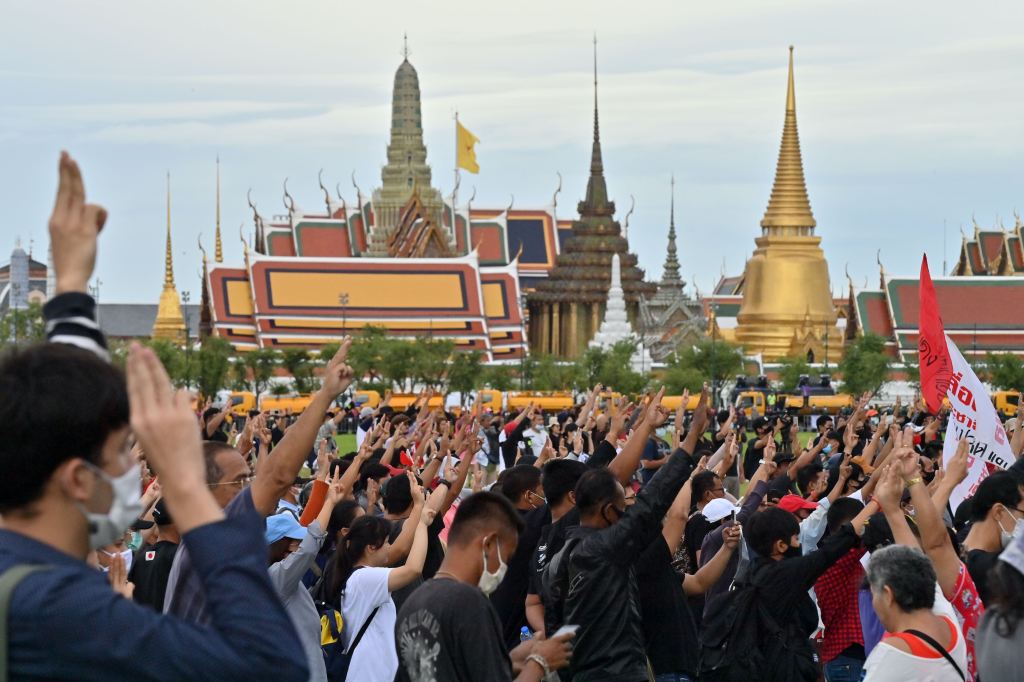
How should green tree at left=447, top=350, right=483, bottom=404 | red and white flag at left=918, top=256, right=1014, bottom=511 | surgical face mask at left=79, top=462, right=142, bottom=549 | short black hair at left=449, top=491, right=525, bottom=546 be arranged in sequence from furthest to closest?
green tree at left=447, top=350, right=483, bottom=404 < red and white flag at left=918, top=256, right=1014, bottom=511 < short black hair at left=449, top=491, right=525, bottom=546 < surgical face mask at left=79, top=462, right=142, bottom=549

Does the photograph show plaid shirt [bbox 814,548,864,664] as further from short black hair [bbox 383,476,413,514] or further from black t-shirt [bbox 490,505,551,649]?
short black hair [bbox 383,476,413,514]

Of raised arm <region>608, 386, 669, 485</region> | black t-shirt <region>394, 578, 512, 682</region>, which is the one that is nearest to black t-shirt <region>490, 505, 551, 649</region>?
raised arm <region>608, 386, 669, 485</region>

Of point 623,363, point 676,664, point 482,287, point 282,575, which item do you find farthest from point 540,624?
point 482,287

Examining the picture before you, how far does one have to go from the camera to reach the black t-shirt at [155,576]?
5.22 m

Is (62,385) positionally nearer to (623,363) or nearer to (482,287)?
(623,363)

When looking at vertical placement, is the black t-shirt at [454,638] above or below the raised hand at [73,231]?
below

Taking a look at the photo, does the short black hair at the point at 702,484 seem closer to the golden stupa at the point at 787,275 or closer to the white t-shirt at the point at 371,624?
the white t-shirt at the point at 371,624

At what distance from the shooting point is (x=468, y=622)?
4129 millimetres

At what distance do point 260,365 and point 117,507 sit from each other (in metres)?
54.4

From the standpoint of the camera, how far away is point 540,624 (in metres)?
5.98

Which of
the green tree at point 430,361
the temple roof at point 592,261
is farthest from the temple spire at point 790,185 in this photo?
the green tree at point 430,361

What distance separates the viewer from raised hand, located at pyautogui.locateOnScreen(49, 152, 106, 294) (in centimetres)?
253

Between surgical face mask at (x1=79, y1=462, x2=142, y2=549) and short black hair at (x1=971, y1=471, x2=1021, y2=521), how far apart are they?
3.47m

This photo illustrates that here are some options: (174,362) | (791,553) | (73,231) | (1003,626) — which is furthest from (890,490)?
(174,362)
